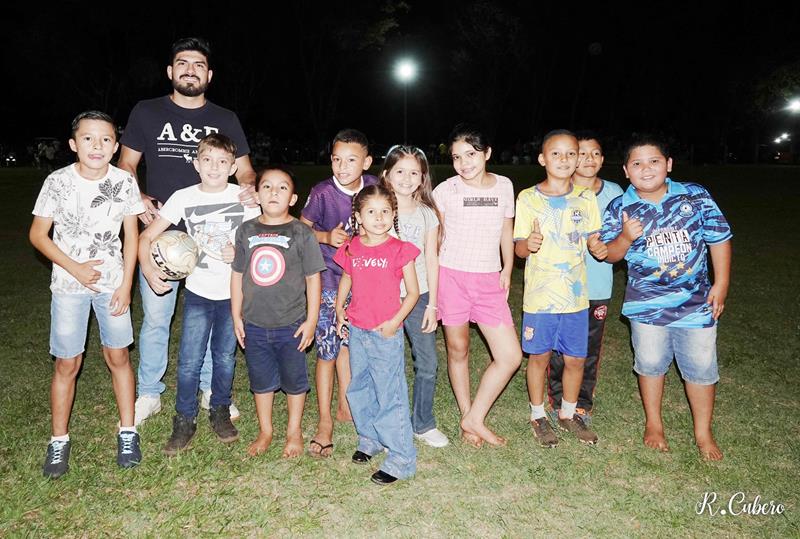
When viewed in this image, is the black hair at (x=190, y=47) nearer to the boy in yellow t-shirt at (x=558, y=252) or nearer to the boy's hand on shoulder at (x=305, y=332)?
the boy's hand on shoulder at (x=305, y=332)

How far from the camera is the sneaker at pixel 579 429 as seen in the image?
4.41 meters

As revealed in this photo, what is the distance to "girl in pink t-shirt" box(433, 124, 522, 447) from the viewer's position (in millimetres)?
4242

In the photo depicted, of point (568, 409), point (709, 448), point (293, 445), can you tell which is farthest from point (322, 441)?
point (709, 448)

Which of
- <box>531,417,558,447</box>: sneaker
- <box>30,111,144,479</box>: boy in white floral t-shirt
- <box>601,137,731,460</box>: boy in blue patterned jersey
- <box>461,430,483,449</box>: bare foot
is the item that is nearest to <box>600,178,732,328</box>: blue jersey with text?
<box>601,137,731,460</box>: boy in blue patterned jersey

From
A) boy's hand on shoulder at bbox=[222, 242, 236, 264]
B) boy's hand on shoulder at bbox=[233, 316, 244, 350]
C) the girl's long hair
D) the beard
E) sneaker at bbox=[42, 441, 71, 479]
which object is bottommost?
sneaker at bbox=[42, 441, 71, 479]

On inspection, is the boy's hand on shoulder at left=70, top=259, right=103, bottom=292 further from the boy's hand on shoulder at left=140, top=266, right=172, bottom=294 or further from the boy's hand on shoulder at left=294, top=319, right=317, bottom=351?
the boy's hand on shoulder at left=294, top=319, right=317, bottom=351

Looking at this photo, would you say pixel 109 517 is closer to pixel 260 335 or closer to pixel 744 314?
pixel 260 335

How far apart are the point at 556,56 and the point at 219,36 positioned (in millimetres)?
29468

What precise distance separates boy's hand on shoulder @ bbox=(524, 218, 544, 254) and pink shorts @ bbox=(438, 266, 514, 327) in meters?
0.31

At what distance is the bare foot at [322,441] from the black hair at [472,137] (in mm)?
2156

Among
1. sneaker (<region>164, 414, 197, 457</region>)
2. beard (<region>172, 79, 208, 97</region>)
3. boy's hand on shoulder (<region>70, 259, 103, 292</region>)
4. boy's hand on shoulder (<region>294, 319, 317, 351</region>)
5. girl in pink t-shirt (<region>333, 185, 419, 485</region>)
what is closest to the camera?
boy's hand on shoulder (<region>70, 259, 103, 292</region>)

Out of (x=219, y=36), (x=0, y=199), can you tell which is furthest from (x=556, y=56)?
(x=0, y=199)

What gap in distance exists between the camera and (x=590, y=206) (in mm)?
4328

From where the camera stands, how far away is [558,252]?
428 cm
